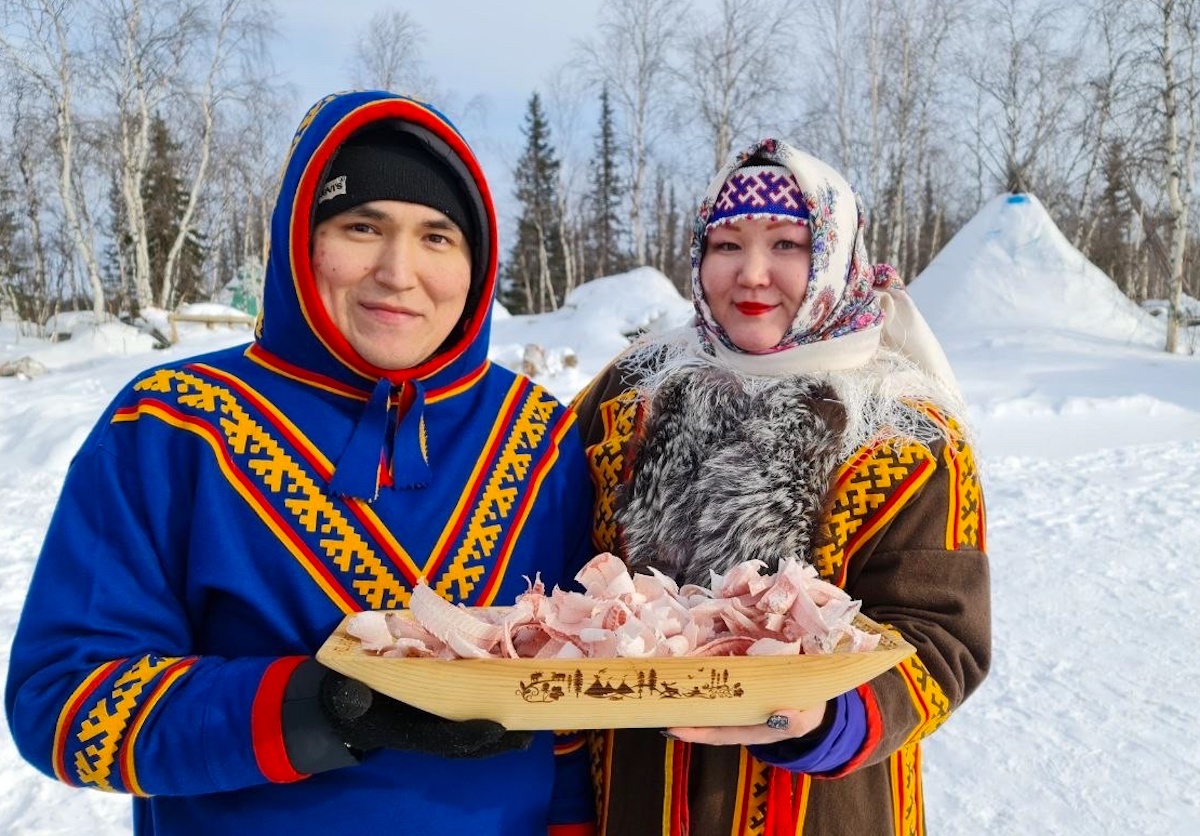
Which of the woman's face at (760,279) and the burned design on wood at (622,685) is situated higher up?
the woman's face at (760,279)

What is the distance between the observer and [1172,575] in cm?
471

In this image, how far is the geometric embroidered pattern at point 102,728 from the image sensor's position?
1.08m

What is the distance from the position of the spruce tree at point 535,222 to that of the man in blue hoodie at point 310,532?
2646 cm

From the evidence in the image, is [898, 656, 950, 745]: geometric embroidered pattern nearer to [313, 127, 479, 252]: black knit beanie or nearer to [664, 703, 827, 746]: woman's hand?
[664, 703, 827, 746]: woman's hand

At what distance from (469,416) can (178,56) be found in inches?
805

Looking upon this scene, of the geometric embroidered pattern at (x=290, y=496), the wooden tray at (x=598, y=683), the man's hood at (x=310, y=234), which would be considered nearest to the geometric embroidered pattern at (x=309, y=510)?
the geometric embroidered pattern at (x=290, y=496)

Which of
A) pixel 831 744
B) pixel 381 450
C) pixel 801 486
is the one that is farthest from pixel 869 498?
pixel 381 450

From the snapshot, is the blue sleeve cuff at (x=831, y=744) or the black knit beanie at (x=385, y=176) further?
the black knit beanie at (x=385, y=176)

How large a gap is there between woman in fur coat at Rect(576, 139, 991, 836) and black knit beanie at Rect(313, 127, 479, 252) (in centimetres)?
66

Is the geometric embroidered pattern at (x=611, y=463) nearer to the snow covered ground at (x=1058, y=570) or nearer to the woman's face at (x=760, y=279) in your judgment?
the woman's face at (x=760, y=279)

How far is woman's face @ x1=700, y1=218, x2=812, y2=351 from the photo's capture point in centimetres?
172

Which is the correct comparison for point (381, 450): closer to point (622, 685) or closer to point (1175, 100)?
point (622, 685)

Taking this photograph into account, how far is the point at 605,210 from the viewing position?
110 feet

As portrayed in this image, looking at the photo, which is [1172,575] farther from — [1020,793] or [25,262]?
[25,262]
